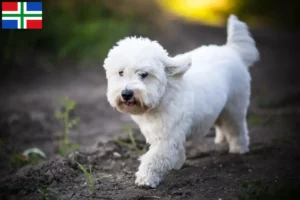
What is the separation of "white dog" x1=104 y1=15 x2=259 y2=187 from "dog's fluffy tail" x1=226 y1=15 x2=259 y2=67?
618mm

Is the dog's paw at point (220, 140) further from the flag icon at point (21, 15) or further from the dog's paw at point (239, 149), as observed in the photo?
the flag icon at point (21, 15)

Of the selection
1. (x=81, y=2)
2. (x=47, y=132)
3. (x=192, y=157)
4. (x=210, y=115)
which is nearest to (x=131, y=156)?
(x=192, y=157)

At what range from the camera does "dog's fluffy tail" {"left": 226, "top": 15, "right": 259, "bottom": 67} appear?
652 cm

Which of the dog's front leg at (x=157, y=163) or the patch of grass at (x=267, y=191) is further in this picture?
the dog's front leg at (x=157, y=163)

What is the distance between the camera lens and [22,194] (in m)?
4.70

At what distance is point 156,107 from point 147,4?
10.7m

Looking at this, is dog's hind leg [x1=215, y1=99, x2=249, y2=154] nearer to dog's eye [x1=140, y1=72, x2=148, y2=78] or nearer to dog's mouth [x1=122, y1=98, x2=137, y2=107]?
dog's eye [x1=140, y1=72, x2=148, y2=78]

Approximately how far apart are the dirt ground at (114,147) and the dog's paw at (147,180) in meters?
0.07

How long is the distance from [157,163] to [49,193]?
3.83 feet

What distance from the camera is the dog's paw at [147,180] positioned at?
16.2 ft

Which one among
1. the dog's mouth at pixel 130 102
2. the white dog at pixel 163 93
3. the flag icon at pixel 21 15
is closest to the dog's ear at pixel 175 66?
the white dog at pixel 163 93

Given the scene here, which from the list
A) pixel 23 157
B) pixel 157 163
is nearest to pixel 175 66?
pixel 157 163

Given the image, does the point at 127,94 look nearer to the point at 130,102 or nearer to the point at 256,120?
the point at 130,102

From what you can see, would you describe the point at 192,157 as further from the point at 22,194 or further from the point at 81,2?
the point at 81,2
